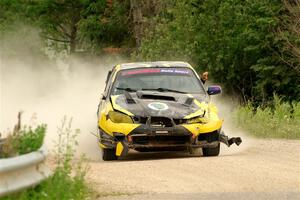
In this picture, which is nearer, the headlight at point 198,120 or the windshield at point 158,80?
the headlight at point 198,120

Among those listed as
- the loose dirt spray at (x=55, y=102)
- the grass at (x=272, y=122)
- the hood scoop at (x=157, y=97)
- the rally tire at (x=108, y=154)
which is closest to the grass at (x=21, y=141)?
the loose dirt spray at (x=55, y=102)

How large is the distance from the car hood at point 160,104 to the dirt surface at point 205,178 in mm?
1076

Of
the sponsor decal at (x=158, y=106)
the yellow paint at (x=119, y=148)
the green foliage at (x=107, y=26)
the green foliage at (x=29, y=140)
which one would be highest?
the green foliage at (x=29, y=140)

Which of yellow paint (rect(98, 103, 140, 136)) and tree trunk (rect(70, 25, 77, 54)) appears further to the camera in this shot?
tree trunk (rect(70, 25, 77, 54))

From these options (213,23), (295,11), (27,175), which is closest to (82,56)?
(213,23)

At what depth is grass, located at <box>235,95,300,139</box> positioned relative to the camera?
20442 millimetres

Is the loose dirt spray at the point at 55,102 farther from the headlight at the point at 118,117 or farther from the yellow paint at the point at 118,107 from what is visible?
the headlight at the point at 118,117

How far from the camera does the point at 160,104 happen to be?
15781 mm

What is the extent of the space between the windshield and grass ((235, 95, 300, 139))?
10.8 ft

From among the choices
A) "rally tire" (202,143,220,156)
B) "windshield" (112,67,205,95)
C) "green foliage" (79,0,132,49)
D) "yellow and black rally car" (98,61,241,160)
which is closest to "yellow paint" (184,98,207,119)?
"yellow and black rally car" (98,61,241,160)

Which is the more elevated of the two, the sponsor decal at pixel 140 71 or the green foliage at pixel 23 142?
the green foliage at pixel 23 142

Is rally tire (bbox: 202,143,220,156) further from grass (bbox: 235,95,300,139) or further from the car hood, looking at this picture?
grass (bbox: 235,95,300,139)

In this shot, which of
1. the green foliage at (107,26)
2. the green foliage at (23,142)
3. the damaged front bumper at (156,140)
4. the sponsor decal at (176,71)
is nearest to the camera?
the green foliage at (23,142)

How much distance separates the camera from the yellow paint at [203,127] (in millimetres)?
15469
